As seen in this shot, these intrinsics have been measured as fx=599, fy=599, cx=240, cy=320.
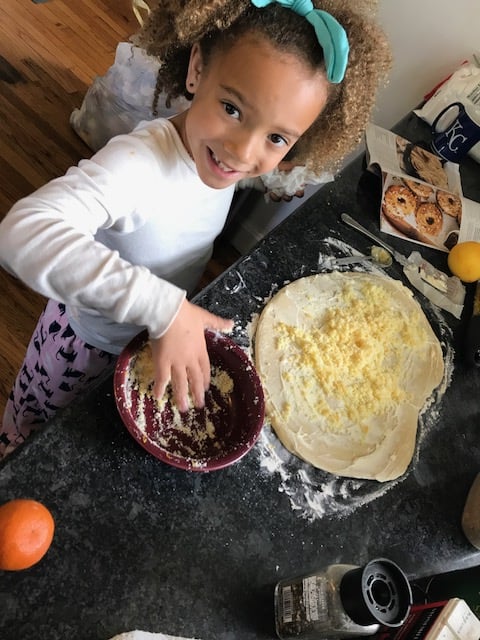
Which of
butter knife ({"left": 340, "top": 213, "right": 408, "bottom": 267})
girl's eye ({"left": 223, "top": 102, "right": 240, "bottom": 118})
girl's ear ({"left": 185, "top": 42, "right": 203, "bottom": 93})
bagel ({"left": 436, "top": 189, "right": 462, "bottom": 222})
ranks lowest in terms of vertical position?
butter knife ({"left": 340, "top": 213, "right": 408, "bottom": 267})

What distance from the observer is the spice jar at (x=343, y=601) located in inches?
26.4

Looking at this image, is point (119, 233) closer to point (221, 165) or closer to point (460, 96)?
point (221, 165)

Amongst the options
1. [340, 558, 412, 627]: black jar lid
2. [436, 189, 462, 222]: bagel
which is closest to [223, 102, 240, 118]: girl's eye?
[340, 558, 412, 627]: black jar lid

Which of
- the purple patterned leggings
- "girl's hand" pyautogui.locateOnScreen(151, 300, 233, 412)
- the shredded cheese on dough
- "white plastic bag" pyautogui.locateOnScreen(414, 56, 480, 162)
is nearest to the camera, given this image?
"girl's hand" pyautogui.locateOnScreen(151, 300, 233, 412)

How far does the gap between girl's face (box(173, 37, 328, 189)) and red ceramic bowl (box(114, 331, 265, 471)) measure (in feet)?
0.83

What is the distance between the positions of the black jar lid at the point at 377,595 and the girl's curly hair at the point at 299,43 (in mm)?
Answer: 638

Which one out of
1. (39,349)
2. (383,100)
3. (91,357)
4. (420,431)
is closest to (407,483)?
(420,431)

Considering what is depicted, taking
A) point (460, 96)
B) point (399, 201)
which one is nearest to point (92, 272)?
point (399, 201)

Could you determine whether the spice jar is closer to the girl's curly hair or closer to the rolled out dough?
the rolled out dough

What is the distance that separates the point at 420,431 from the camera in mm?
1036

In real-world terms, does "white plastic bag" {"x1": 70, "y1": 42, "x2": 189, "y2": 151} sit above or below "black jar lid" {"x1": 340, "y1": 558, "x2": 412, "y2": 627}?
below

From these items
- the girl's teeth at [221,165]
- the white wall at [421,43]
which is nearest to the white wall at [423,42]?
the white wall at [421,43]

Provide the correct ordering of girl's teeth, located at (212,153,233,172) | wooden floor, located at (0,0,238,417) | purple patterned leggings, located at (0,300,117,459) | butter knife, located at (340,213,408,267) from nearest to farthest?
girl's teeth, located at (212,153,233,172), purple patterned leggings, located at (0,300,117,459), butter knife, located at (340,213,408,267), wooden floor, located at (0,0,238,417)

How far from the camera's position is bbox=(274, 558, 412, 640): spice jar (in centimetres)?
67
